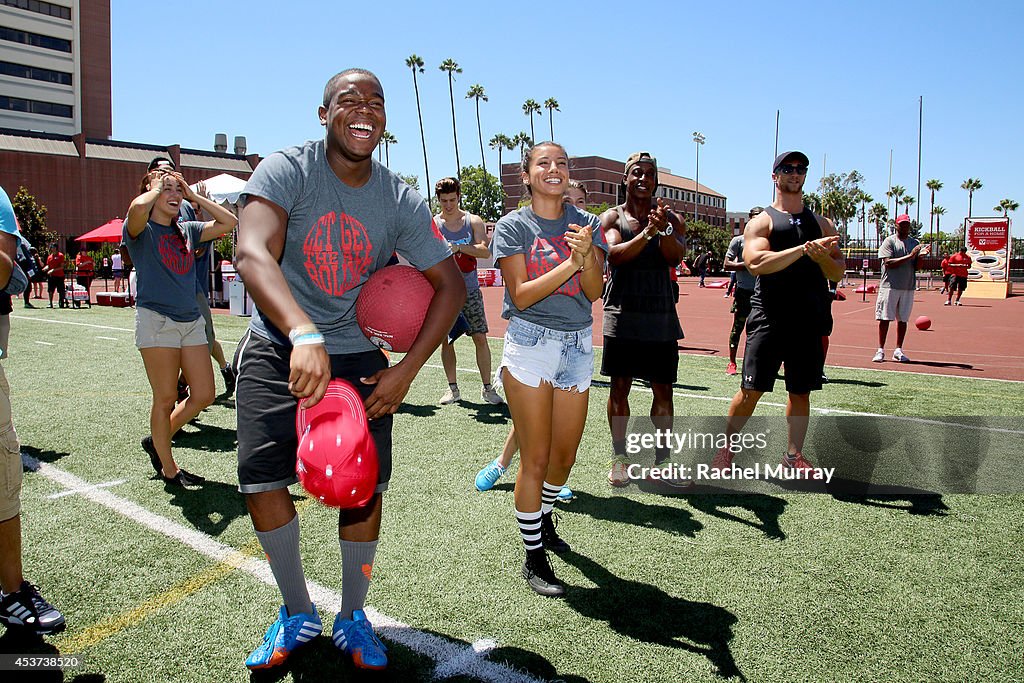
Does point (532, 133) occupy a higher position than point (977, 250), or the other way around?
point (532, 133)

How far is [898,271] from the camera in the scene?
34.7 ft

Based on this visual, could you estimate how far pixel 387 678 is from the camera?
107 inches

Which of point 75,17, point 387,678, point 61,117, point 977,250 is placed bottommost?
point 387,678

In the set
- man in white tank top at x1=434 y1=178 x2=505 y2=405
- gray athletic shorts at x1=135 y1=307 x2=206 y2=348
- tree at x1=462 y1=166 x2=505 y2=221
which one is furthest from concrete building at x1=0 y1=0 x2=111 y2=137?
gray athletic shorts at x1=135 y1=307 x2=206 y2=348

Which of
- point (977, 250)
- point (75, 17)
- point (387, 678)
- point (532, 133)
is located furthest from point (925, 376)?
point (75, 17)

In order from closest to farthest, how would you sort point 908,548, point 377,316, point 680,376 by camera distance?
point 377,316, point 908,548, point 680,376

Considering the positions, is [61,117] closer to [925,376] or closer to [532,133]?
[532,133]

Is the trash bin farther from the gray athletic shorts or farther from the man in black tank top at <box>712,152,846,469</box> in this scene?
the man in black tank top at <box>712,152,846,469</box>

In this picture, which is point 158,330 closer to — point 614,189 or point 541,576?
point 541,576

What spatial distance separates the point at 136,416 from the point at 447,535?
468 cm

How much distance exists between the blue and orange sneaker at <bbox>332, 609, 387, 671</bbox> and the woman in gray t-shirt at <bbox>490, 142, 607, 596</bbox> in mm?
960

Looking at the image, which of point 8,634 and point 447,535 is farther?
point 447,535

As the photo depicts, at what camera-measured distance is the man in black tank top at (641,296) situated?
495 centimetres

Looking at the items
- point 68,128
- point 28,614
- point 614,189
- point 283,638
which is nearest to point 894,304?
point 283,638
